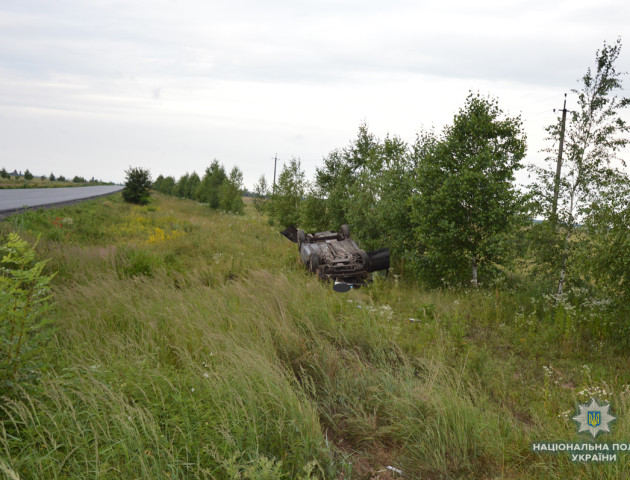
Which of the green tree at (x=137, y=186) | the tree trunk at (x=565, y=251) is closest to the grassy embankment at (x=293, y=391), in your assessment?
the tree trunk at (x=565, y=251)

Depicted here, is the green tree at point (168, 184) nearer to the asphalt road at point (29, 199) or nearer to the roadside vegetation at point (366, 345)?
the asphalt road at point (29, 199)

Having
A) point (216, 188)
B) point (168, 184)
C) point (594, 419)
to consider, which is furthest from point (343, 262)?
point (168, 184)

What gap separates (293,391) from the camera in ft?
13.3

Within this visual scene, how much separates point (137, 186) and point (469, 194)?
110 feet

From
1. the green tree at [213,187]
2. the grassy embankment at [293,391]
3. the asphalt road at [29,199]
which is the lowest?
the grassy embankment at [293,391]

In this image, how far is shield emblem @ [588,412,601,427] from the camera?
3.62 metres

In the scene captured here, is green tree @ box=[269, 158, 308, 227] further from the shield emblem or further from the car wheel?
the shield emblem

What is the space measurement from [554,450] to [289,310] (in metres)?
4.34

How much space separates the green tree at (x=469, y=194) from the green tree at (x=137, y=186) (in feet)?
103

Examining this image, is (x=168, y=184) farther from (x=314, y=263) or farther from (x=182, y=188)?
(x=314, y=263)

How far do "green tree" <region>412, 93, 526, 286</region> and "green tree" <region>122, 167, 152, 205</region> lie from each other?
103 ft

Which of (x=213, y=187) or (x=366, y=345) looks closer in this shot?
(x=366, y=345)

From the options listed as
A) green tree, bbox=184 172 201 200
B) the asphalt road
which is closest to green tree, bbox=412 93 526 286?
the asphalt road

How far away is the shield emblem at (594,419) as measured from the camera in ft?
11.9
